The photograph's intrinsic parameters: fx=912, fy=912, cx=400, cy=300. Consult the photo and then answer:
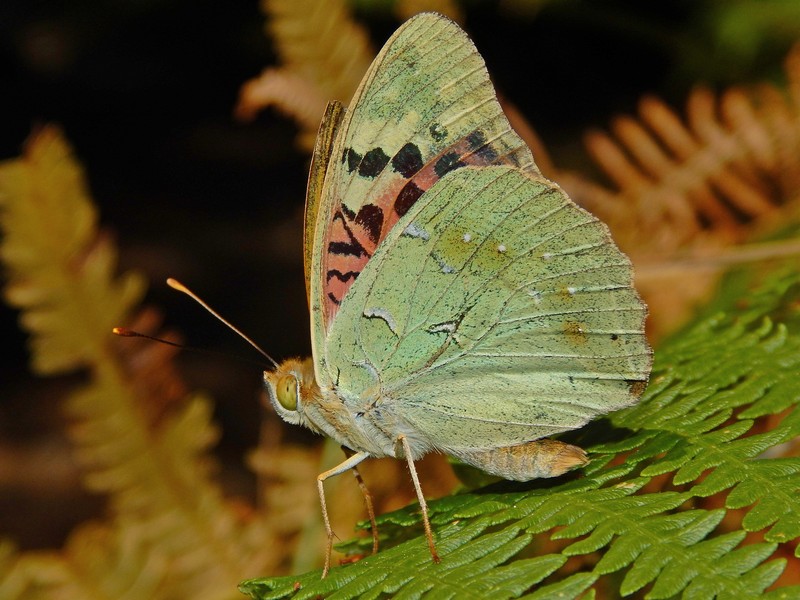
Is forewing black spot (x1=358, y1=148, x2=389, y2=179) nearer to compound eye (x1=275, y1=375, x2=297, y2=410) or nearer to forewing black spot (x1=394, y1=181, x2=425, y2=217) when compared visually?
forewing black spot (x1=394, y1=181, x2=425, y2=217)

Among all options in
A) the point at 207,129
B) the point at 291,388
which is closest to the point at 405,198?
the point at 291,388

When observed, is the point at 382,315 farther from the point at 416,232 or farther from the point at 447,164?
the point at 447,164

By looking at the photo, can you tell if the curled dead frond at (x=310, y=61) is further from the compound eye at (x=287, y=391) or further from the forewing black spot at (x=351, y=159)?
the compound eye at (x=287, y=391)

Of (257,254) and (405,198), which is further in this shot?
(257,254)

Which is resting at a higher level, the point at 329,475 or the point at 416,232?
the point at 416,232

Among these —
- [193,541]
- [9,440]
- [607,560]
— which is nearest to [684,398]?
[607,560]

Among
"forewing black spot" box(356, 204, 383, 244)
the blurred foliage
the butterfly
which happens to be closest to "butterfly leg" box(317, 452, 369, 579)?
the butterfly
